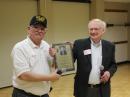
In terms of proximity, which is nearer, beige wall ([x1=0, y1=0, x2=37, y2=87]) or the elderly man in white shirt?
the elderly man in white shirt

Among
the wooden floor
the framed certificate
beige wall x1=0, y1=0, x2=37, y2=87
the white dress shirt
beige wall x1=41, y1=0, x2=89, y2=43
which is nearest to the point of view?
the framed certificate

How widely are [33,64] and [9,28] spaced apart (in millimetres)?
4335

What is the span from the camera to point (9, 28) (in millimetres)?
6410

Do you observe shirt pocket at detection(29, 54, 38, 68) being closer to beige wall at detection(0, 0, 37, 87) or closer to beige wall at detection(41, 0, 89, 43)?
beige wall at detection(0, 0, 37, 87)

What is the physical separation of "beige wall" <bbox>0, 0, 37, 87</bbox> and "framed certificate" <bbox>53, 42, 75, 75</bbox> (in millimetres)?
3982

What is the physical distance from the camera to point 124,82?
22.4ft

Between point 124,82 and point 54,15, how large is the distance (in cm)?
264

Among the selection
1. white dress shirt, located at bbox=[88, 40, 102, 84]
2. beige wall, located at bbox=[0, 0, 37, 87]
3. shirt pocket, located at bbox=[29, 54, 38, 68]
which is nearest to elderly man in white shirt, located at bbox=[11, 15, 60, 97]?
shirt pocket, located at bbox=[29, 54, 38, 68]

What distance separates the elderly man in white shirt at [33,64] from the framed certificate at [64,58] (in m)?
0.07

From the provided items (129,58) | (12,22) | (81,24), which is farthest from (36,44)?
(129,58)

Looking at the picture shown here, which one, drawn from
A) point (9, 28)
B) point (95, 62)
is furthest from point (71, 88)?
point (95, 62)

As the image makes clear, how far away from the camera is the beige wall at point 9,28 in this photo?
6281 mm

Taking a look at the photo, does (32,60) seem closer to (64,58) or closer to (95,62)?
(64,58)

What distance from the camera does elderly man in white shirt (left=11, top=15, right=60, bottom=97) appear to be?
2.17 meters
